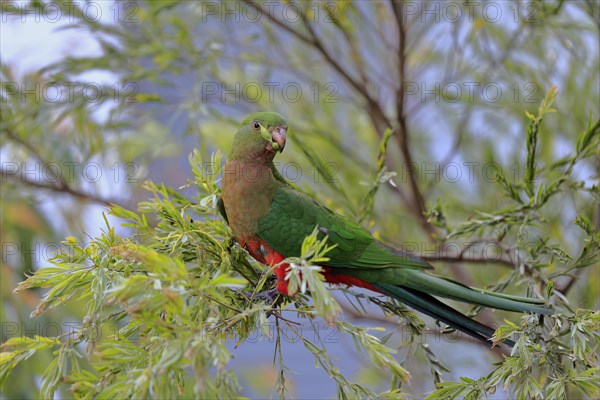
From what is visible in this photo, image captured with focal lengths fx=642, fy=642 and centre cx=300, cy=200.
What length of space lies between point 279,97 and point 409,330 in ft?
6.86

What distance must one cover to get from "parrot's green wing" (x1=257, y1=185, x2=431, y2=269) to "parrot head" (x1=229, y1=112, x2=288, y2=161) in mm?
99

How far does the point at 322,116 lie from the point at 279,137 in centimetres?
194

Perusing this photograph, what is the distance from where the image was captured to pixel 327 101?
299 cm

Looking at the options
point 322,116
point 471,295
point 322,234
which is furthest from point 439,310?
point 322,116

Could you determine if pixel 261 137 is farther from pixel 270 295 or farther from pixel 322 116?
pixel 322 116

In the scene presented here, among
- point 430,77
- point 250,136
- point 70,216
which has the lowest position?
point 70,216

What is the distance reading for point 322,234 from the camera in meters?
1.41

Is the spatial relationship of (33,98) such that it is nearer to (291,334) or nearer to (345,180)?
(345,180)

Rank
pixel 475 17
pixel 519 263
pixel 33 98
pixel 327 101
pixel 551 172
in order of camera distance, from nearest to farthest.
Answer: pixel 519 263 → pixel 551 172 → pixel 33 98 → pixel 475 17 → pixel 327 101

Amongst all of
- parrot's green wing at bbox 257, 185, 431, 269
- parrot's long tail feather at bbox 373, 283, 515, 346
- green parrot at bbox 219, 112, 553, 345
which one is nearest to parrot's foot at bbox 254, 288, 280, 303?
green parrot at bbox 219, 112, 553, 345

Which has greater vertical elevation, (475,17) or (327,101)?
(475,17)

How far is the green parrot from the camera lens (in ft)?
4.33

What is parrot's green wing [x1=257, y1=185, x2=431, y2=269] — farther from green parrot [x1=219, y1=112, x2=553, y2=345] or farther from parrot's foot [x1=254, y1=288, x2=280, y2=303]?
parrot's foot [x1=254, y1=288, x2=280, y2=303]

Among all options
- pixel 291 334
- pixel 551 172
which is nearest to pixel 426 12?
pixel 551 172
